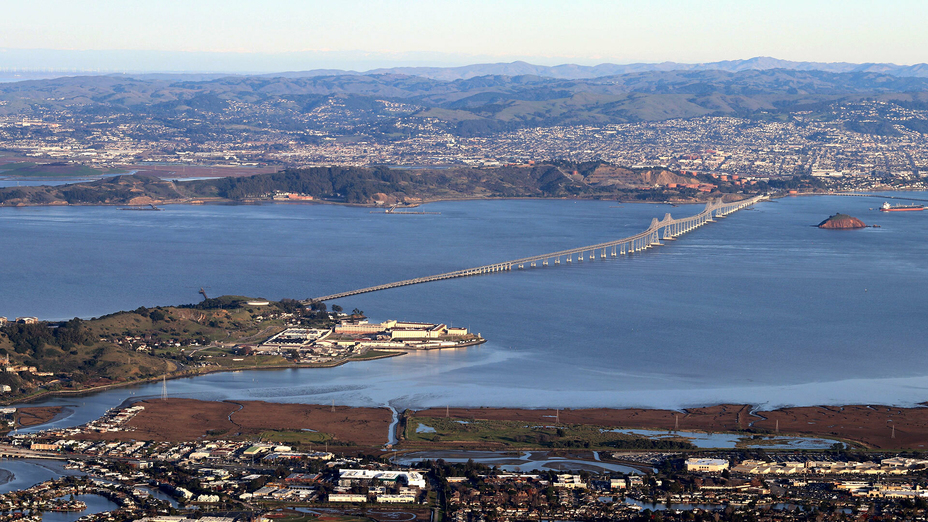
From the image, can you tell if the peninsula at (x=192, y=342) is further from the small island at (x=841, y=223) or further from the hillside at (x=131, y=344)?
the small island at (x=841, y=223)

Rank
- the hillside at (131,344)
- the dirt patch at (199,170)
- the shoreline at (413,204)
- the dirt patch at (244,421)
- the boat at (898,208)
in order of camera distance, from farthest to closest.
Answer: the dirt patch at (199,170) < the boat at (898,208) < the shoreline at (413,204) < the hillside at (131,344) < the dirt patch at (244,421)

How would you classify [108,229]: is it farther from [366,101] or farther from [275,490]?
[366,101]

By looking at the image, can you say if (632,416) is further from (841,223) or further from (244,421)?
(841,223)

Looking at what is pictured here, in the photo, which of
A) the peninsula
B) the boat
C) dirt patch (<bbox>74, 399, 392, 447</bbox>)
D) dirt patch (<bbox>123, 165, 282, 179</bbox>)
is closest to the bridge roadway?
the peninsula

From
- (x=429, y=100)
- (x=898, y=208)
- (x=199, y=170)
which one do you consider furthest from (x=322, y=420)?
(x=429, y=100)

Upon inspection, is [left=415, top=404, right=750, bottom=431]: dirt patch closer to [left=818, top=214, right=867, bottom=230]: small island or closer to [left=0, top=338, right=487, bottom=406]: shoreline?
[left=0, top=338, right=487, bottom=406]: shoreline

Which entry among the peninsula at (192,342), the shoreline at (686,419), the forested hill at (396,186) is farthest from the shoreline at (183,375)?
the forested hill at (396,186)

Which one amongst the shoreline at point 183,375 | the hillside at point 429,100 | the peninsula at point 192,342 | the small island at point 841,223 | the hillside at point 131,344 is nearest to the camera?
the shoreline at point 183,375
